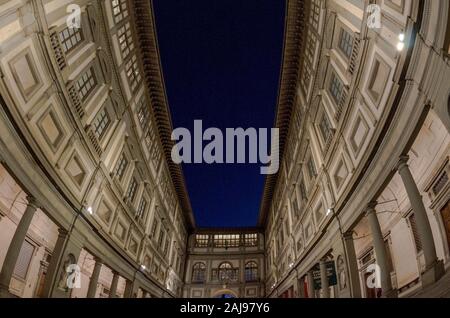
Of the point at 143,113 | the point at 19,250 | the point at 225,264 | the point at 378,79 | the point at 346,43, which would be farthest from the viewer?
the point at 225,264

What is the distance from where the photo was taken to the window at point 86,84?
15.2m

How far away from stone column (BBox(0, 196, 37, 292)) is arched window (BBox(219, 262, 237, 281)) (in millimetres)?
38082

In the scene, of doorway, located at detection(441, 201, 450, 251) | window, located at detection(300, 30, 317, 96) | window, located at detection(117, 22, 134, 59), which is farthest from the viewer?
window, located at detection(300, 30, 317, 96)

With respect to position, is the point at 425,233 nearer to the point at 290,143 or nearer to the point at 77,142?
the point at 77,142

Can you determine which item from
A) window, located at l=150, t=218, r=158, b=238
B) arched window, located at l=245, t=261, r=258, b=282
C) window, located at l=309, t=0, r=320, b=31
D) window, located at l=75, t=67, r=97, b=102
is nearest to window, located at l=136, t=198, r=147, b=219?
window, located at l=150, t=218, r=158, b=238

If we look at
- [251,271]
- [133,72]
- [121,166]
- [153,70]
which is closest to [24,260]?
[121,166]

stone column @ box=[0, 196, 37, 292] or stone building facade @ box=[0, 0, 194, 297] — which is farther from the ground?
stone building facade @ box=[0, 0, 194, 297]

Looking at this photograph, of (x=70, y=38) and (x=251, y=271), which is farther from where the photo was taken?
(x=251, y=271)

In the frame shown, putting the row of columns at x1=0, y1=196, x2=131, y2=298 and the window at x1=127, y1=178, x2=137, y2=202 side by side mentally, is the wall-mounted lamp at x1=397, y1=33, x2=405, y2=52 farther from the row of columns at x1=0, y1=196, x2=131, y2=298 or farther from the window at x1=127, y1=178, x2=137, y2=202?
the window at x1=127, y1=178, x2=137, y2=202

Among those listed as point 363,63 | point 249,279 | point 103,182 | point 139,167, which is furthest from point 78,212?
point 249,279

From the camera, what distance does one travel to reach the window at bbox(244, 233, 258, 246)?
48.5 metres

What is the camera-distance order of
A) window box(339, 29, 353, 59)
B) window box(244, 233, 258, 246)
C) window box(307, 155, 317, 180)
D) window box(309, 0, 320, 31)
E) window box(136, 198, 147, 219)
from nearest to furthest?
window box(339, 29, 353, 59), window box(309, 0, 320, 31), window box(307, 155, 317, 180), window box(136, 198, 147, 219), window box(244, 233, 258, 246)

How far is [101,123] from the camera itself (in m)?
17.7

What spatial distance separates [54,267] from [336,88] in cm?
1829
